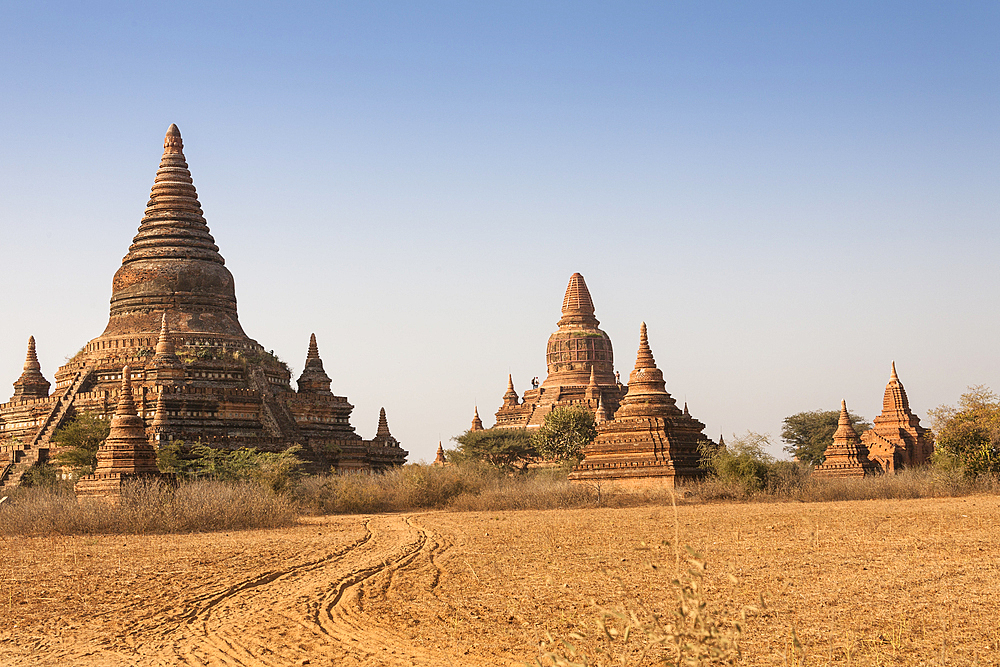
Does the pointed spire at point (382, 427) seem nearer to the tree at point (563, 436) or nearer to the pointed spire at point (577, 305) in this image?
the tree at point (563, 436)

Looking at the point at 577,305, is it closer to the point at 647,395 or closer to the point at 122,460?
the point at 647,395

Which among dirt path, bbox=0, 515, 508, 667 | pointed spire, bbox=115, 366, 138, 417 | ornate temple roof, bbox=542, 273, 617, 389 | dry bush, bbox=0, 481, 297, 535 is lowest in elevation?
dirt path, bbox=0, 515, 508, 667

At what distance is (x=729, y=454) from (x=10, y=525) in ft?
61.7

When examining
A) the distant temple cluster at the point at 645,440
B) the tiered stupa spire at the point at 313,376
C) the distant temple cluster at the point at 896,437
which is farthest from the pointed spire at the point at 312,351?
the distant temple cluster at the point at 896,437

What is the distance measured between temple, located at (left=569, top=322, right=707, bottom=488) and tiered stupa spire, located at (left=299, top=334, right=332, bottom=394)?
29.9 feet

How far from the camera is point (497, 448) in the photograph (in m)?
45.6

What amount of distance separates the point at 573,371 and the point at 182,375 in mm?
25548

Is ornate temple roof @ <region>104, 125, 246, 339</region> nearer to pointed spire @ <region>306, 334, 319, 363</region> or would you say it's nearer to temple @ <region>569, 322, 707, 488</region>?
pointed spire @ <region>306, 334, 319, 363</region>

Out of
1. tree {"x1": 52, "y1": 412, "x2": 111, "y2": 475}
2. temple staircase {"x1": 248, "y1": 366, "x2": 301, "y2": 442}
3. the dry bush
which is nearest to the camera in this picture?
the dry bush

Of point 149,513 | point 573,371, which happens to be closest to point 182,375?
point 149,513

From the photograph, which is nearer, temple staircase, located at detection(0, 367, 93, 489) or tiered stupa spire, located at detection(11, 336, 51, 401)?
temple staircase, located at detection(0, 367, 93, 489)

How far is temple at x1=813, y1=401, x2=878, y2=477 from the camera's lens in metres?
39.3

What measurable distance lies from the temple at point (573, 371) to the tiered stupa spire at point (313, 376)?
54.9ft

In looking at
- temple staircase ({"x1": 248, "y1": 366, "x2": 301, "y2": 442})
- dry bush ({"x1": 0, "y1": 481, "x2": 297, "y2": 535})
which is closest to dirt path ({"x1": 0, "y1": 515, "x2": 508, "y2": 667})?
dry bush ({"x1": 0, "y1": 481, "x2": 297, "y2": 535})
